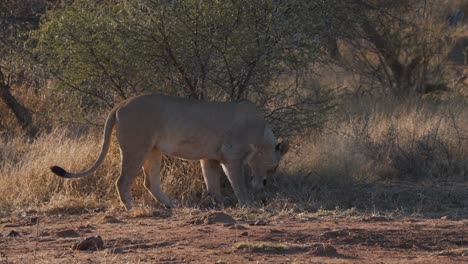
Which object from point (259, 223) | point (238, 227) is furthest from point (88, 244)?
point (259, 223)

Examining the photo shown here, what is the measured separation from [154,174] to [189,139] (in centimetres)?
64

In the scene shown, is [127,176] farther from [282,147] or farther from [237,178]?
[282,147]

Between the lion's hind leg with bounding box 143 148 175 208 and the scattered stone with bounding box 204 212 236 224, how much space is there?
204 centimetres

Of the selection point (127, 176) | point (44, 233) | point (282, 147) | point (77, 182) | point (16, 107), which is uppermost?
point (16, 107)

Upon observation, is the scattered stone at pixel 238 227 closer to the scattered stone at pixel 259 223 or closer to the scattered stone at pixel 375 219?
the scattered stone at pixel 259 223

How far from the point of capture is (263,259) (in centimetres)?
597

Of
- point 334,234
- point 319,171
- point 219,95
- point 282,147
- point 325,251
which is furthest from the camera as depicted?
point 319,171

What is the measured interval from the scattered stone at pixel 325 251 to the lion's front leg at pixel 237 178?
3373mm

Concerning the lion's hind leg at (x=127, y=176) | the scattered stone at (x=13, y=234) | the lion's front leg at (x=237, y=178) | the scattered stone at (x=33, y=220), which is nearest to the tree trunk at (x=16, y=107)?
the lion's hind leg at (x=127, y=176)

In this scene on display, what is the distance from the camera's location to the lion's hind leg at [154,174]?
9.72 metres

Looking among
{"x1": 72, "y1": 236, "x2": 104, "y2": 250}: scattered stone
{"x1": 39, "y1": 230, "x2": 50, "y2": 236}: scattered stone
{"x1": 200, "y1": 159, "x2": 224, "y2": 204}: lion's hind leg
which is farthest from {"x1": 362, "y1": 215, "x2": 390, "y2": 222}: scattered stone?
{"x1": 39, "y1": 230, "x2": 50, "y2": 236}: scattered stone

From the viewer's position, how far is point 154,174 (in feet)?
32.0

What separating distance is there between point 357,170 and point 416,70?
7.95 metres

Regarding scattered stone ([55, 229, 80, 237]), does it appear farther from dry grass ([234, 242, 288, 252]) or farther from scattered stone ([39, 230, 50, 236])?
dry grass ([234, 242, 288, 252])
